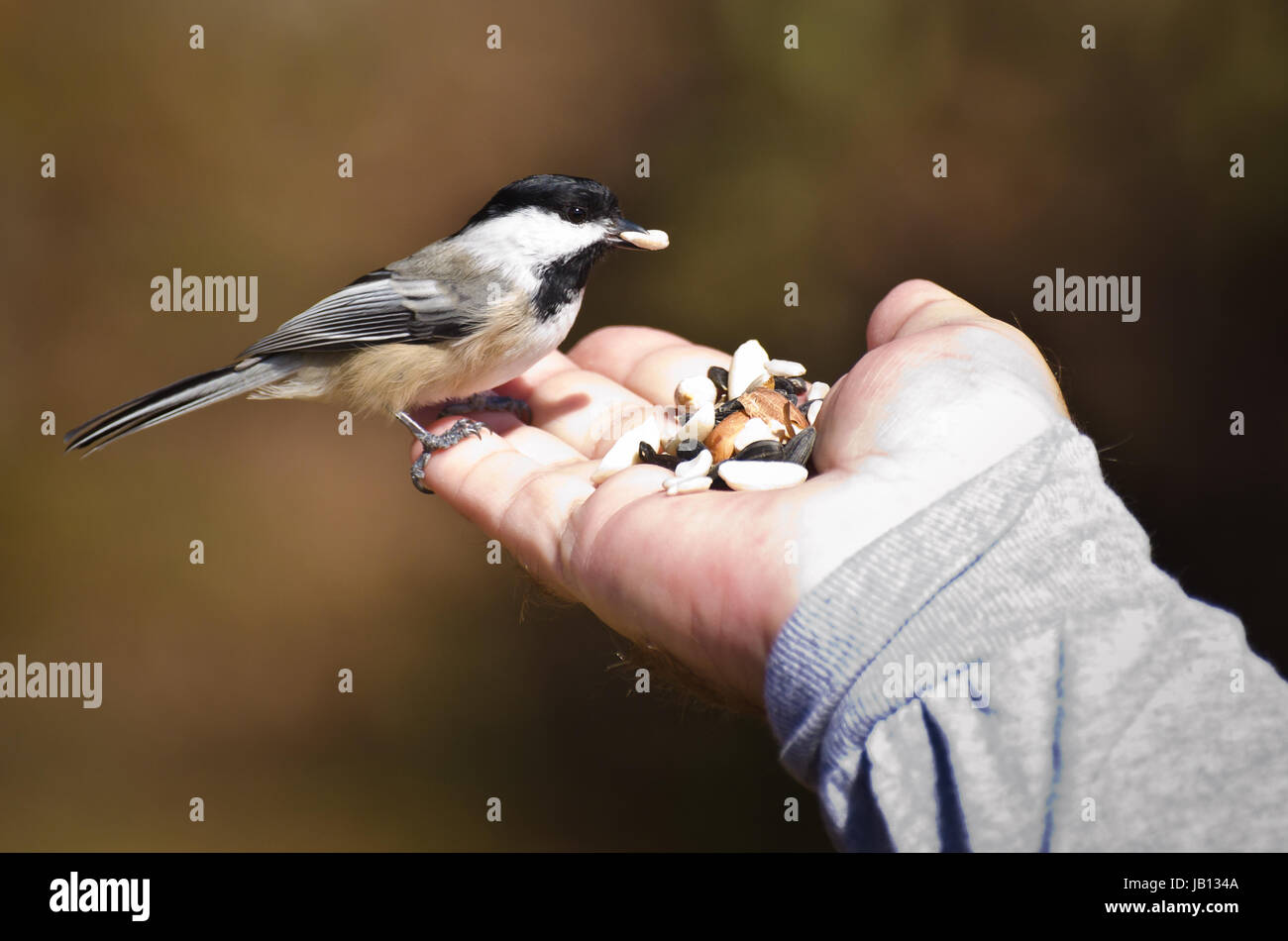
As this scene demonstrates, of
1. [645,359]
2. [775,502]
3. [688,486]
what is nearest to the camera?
[775,502]

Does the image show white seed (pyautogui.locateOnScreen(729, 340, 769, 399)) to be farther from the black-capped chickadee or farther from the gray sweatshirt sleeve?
the gray sweatshirt sleeve

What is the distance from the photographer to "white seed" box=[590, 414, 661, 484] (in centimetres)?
159

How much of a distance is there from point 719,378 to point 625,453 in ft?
1.28

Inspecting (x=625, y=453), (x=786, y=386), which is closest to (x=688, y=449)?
(x=625, y=453)

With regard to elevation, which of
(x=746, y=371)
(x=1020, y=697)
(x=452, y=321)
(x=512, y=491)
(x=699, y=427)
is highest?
(x=452, y=321)

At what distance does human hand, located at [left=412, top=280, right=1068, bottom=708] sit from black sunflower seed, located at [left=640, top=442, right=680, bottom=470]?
0.35 ft

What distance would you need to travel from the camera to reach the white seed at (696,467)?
1.46 metres

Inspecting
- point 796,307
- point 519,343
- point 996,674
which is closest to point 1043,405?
point 996,674

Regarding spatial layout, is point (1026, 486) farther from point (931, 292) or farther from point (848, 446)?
point (931, 292)

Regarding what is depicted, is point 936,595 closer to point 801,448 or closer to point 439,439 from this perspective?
point 801,448

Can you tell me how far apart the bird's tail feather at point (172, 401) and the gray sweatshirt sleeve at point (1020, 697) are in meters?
1.35

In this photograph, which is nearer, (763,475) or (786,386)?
(763,475)

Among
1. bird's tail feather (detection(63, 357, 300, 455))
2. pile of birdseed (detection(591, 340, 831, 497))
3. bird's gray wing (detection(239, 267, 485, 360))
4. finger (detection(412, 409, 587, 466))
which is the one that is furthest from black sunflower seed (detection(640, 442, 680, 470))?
bird's tail feather (detection(63, 357, 300, 455))

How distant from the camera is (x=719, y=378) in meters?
1.92
